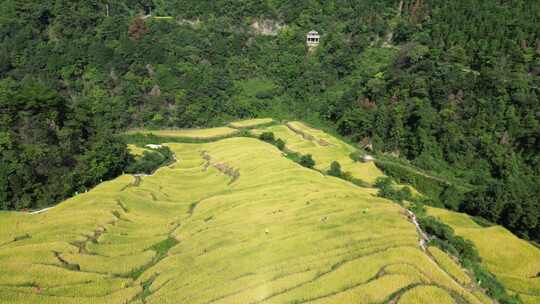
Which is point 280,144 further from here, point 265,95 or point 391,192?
point 265,95

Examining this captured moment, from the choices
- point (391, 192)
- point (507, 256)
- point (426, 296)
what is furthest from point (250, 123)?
point (426, 296)

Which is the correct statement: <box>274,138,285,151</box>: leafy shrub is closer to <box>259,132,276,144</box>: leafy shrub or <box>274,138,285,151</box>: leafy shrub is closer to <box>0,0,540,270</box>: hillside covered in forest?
<box>259,132,276,144</box>: leafy shrub

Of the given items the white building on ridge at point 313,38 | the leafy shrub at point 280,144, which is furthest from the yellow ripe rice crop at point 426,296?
the white building on ridge at point 313,38

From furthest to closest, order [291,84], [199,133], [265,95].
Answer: [291,84] < [265,95] < [199,133]

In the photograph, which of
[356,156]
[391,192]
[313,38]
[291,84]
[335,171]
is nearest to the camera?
[391,192]

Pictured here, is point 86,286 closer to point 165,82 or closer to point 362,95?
point 362,95

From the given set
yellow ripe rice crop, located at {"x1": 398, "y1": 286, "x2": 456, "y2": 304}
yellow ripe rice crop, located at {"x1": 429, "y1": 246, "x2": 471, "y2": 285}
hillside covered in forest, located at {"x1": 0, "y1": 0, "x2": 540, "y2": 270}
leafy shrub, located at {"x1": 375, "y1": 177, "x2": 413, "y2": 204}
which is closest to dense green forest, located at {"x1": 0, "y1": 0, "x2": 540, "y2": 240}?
hillside covered in forest, located at {"x1": 0, "y1": 0, "x2": 540, "y2": 270}
